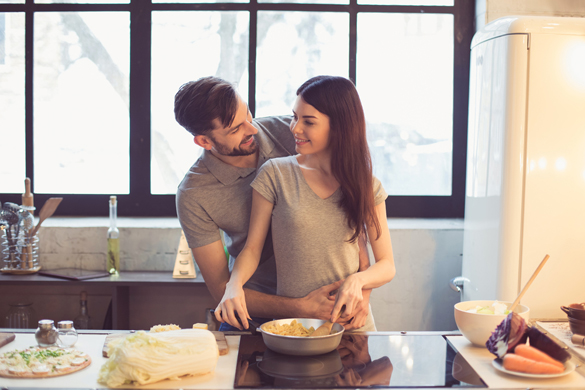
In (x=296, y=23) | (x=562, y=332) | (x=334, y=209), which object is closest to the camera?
(x=562, y=332)

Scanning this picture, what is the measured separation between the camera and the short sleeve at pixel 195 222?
5.72ft

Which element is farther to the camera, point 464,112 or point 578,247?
point 464,112

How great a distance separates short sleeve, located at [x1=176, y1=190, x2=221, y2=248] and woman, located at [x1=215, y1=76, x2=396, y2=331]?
0.21 meters

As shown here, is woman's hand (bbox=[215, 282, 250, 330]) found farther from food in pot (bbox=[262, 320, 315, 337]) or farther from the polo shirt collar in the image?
the polo shirt collar

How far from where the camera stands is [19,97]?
2.97m

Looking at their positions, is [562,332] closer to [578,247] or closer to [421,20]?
[578,247]

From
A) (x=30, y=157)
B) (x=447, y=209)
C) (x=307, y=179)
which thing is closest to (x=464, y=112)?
(x=447, y=209)

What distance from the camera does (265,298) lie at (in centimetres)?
161

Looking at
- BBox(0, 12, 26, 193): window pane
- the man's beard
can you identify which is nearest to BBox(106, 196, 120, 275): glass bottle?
BBox(0, 12, 26, 193): window pane

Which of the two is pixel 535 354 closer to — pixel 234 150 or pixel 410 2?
pixel 234 150

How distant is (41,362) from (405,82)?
234 cm

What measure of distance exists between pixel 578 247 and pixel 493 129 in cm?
51

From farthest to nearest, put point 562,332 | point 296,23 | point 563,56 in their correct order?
point 296,23 → point 563,56 → point 562,332

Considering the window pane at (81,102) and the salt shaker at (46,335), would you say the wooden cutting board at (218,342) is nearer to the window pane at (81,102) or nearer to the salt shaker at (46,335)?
the salt shaker at (46,335)
